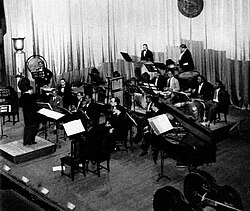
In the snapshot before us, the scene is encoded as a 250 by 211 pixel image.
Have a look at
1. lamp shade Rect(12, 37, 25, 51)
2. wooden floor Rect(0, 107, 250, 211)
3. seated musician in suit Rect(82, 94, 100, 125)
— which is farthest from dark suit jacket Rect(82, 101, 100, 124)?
lamp shade Rect(12, 37, 25, 51)

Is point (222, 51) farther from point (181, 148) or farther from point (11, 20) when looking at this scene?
point (11, 20)

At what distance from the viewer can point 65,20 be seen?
17859 mm

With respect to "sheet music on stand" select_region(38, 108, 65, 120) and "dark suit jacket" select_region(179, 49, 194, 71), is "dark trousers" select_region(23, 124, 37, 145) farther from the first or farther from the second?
"dark suit jacket" select_region(179, 49, 194, 71)

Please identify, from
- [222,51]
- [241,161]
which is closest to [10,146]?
[241,161]

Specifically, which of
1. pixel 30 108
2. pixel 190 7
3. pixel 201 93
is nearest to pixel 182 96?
pixel 201 93

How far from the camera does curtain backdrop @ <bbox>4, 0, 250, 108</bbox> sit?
14.3 meters

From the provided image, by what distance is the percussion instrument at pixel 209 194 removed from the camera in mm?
6434

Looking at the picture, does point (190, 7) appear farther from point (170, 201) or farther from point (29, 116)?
point (170, 201)

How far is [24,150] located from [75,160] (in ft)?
6.74

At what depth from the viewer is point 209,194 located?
21.9ft

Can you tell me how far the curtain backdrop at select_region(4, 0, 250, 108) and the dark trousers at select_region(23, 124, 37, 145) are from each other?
6.57 metres

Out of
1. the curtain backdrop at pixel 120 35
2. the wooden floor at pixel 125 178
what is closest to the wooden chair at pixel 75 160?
the wooden floor at pixel 125 178

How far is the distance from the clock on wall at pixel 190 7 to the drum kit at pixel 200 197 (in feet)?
29.3

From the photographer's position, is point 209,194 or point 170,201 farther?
point 209,194
